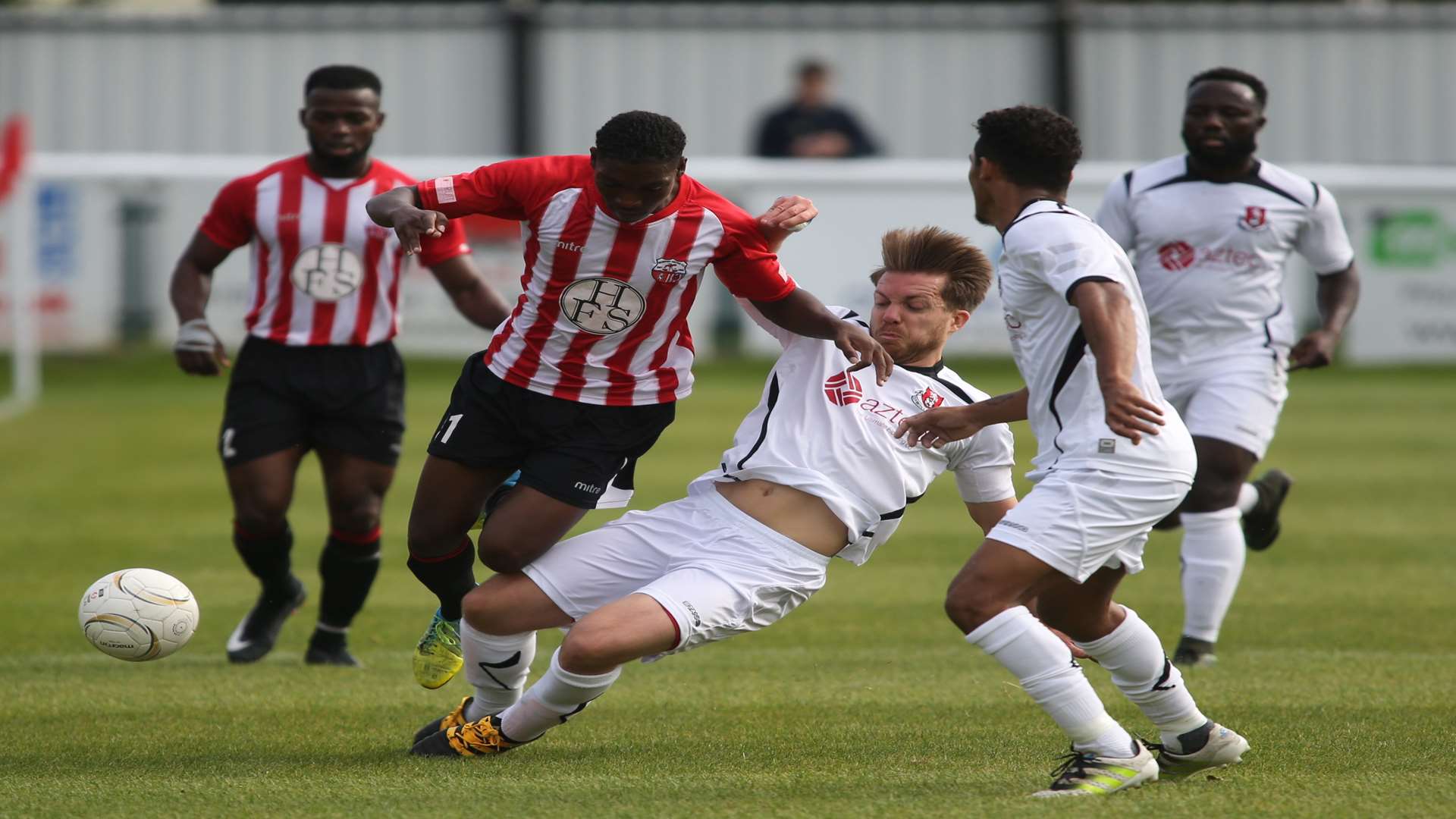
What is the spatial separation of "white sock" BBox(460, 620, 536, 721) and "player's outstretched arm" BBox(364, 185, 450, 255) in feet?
3.44

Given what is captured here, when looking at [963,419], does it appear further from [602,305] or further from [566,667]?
[566,667]

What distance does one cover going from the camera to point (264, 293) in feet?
20.9

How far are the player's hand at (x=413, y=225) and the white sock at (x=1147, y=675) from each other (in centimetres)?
201

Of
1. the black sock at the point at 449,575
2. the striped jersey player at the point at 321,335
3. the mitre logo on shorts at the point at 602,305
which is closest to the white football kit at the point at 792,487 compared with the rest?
the mitre logo on shorts at the point at 602,305

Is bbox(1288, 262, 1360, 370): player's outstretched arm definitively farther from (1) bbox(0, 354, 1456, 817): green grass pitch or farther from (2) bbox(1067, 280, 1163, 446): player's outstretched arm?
(2) bbox(1067, 280, 1163, 446): player's outstretched arm

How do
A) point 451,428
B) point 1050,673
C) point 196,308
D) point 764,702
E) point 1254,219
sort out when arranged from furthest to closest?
point 1254,219, point 196,308, point 764,702, point 451,428, point 1050,673

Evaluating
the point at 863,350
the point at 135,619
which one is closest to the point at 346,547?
the point at 135,619

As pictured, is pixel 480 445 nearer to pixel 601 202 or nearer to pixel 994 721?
pixel 601 202

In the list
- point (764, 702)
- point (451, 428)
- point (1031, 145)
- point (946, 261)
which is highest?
point (1031, 145)

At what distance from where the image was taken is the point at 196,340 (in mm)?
6000

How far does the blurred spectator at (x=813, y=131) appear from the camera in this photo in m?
Result: 17.1

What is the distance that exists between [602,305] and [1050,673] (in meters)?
1.60

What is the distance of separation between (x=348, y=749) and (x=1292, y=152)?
899 inches

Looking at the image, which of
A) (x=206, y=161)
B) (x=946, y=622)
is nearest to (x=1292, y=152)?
(x=206, y=161)
